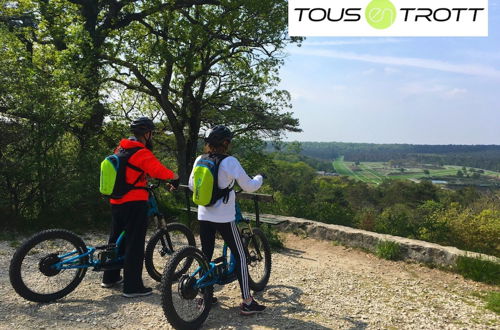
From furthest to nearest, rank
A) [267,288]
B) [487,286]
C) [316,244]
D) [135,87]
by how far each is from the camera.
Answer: [135,87] < [316,244] < [487,286] < [267,288]

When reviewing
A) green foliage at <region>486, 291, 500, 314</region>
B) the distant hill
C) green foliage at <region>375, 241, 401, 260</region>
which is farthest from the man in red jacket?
the distant hill

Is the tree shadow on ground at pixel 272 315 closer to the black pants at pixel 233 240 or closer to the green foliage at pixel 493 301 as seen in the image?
the black pants at pixel 233 240

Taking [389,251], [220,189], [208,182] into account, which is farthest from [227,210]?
[389,251]

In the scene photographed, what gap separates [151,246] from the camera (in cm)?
452

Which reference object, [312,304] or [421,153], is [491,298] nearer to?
[312,304]

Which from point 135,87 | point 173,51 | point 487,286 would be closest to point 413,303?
point 487,286

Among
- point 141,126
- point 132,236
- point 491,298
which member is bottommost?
point 491,298

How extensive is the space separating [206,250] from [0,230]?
4601mm

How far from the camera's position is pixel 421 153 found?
12306 cm

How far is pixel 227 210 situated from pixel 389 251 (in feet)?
12.8

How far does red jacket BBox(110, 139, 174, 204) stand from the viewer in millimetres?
3912

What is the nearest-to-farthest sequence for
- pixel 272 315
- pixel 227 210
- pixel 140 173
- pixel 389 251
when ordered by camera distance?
pixel 227 210, pixel 272 315, pixel 140 173, pixel 389 251

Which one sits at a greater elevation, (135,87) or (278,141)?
(135,87)

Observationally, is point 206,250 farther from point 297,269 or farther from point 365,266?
point 365,266
